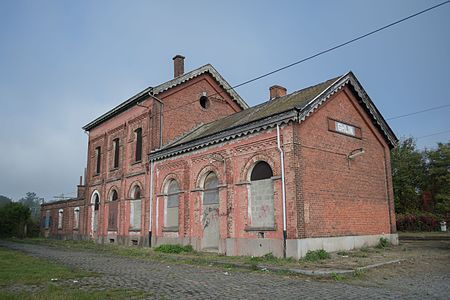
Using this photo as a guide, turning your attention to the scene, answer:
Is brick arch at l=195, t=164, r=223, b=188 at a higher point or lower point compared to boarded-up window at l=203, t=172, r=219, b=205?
higher

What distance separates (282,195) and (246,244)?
2806 mm

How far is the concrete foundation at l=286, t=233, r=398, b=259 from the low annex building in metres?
0.04

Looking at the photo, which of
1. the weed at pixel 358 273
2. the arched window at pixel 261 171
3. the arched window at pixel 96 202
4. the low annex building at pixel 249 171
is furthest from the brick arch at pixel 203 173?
the arched window at pixel 96 202

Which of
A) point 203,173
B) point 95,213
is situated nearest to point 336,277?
point 203,173

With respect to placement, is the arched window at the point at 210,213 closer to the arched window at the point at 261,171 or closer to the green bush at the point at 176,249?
the green bush at the point at 176,249

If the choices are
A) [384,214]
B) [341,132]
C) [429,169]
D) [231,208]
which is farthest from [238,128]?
[429,169]

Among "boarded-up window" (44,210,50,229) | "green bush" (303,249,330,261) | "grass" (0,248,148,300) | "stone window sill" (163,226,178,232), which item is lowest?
"grass" (0,248,148,300)

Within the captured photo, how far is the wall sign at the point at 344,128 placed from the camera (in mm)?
16797

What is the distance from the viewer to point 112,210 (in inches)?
1051

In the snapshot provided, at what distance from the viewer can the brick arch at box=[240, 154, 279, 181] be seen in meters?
15.4

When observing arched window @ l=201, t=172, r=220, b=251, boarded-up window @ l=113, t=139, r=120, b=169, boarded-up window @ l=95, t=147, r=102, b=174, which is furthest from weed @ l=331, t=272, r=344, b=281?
boarded-up window @ l=95, t=147, r=102, b=174

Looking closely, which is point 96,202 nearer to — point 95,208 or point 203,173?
point 95,208

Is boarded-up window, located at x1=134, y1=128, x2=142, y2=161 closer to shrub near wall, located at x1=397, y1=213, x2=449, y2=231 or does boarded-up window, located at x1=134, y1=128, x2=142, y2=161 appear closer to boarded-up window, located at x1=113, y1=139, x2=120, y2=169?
boarded-up window, located at x1=113, y1=139, x2=120, y2=169

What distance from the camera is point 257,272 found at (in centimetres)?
1189
